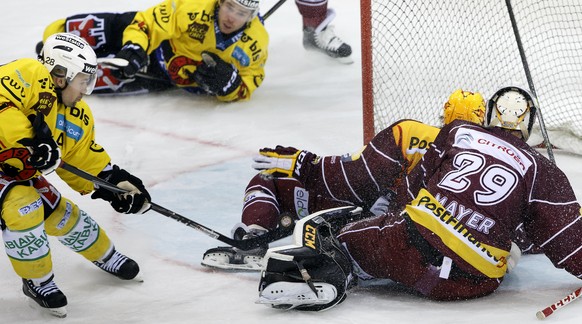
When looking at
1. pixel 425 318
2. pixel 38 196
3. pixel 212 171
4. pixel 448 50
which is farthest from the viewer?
pixel 448 50

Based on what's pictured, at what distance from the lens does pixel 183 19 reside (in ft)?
17.4

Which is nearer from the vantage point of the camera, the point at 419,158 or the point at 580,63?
the point at 419,158

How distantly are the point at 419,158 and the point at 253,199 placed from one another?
0.64 m

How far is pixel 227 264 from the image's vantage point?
143 inches

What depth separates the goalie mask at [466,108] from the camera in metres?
3.68

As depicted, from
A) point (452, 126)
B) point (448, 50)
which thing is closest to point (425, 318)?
point (452, 126)

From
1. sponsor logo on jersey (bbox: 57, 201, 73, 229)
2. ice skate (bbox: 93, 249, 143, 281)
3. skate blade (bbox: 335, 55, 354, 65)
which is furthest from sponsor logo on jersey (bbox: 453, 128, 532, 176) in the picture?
skate blade (bbox: 335, 55, 354, 65)

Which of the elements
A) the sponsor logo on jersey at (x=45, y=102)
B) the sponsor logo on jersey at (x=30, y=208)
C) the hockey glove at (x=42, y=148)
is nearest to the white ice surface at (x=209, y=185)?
the sponsor logo on jersey at (x=30, y=208)

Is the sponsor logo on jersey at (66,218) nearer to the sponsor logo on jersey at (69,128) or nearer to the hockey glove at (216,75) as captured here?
the sponsor logo on jersey at (69,128)

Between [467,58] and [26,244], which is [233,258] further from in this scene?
[467,58]

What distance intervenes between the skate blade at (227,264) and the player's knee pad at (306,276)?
15.1 inches

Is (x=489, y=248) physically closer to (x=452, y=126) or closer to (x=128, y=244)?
(x=452, y=126)

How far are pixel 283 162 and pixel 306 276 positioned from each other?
0.74 m

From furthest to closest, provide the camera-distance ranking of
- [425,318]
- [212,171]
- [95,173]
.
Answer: [212,171], [95,173], [425,318]
